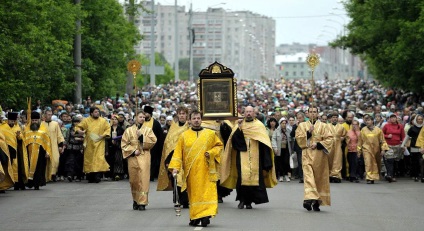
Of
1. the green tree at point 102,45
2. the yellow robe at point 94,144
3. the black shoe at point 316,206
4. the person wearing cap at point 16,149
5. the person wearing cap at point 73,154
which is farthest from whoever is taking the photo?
the green tree at point 102,45

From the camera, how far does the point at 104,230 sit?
16.4 m

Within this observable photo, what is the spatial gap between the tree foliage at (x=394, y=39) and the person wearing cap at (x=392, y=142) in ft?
36.9

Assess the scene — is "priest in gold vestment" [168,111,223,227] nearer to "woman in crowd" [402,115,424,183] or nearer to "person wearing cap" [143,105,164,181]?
"person wearing cap" [143,105,164,181]

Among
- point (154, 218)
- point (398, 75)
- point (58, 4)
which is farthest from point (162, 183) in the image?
point (398, 75)

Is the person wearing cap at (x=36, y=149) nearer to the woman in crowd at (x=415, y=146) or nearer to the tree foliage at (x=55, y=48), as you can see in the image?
the tree foliage at (x=55, y=48)

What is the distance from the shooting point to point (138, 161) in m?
19.9

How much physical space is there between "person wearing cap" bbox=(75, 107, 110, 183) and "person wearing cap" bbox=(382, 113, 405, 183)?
268 inches

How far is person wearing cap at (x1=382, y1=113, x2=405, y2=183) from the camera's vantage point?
2855cm

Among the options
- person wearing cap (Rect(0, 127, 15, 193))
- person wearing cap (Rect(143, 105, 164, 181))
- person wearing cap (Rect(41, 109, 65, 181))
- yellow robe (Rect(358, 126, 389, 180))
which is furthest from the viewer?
yellow robe (Rect(358, 126, 389, 180))

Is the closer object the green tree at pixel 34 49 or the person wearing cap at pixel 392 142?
the person wearing cap at pixel 392 142

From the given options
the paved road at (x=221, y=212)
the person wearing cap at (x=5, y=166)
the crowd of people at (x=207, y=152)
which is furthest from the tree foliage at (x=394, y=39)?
the person wearing cap at (x=5, y=166)

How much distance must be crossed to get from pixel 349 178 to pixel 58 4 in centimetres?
1468

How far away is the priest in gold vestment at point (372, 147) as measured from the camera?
27.9 metres

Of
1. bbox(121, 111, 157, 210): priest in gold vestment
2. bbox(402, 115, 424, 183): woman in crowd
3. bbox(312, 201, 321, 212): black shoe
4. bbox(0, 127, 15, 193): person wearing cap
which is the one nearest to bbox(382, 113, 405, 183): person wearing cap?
bbox(402, 115, 424, 183): woman in crowd
